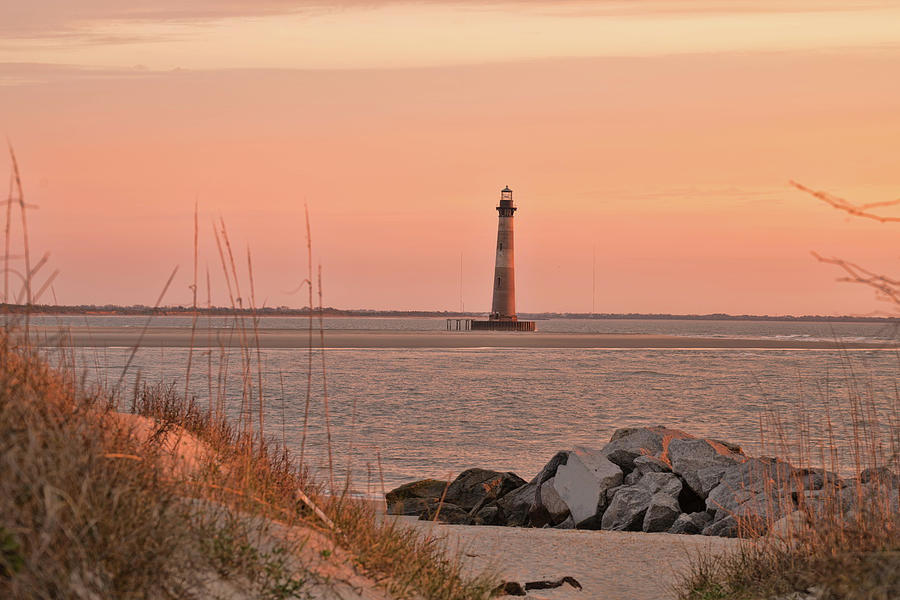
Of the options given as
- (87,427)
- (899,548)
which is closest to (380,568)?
(87,427)

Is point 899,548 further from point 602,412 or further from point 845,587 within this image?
point 602,412

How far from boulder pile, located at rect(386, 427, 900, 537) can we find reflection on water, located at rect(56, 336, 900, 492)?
111 cm

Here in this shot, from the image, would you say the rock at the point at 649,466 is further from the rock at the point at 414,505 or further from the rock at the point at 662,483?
the rock at the point at 414,505

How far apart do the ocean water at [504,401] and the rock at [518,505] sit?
2.35 m

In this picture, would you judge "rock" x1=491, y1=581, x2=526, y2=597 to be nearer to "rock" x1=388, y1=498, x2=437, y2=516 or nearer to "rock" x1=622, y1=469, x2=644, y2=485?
"rock" x1=388, y1=498, x2=437, y2=516

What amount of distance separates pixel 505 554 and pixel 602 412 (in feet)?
59.7

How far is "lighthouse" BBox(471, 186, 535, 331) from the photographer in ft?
231

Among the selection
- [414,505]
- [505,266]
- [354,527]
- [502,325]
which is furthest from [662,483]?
[502,325]

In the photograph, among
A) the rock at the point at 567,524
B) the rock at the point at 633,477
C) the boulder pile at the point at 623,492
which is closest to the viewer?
the boulder pile at the point at 623,492

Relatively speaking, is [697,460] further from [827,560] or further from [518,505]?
[827,560]

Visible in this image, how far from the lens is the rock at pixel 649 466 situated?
538 inches

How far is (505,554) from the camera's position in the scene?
10156 millimetres

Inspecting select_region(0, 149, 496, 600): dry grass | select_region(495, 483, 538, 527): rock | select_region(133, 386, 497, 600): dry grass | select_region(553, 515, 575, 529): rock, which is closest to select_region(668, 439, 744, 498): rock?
select_region(553, 515, 575, 529): rock

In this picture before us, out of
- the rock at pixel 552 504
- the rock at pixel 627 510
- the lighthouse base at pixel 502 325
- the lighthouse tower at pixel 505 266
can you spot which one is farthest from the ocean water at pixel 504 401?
the lighthouse base at pixel 502 325
